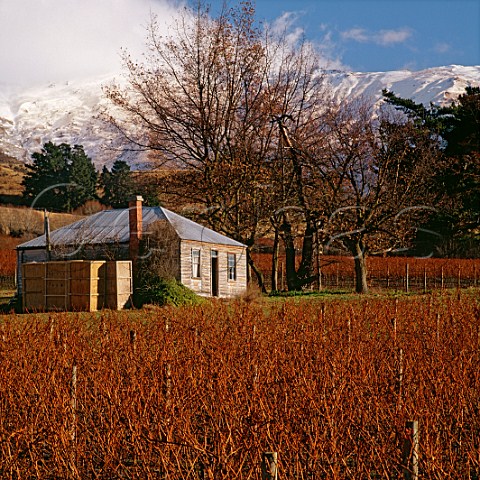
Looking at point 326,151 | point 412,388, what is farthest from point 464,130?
point 412,388

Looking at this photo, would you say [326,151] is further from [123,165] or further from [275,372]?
[123,165]

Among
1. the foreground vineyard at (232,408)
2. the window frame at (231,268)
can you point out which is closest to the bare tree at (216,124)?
the window frame at (231,268)

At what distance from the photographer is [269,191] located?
3306 centimetres

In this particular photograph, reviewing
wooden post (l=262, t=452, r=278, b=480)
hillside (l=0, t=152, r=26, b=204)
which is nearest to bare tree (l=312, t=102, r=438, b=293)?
wooden post (l=262, t=452, r=278, b=480)

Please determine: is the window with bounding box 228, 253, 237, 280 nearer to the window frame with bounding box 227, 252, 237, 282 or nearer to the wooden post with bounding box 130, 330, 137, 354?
the window frame with bounding box 227, 252, 237, 282

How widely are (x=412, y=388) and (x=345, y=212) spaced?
22090 millimetres

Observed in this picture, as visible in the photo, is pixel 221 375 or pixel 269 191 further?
pixel 269 191

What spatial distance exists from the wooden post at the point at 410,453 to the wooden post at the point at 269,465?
1.07 m

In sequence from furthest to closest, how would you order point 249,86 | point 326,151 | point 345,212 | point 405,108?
1. point 405,108
2. point 249,86
3. point 326,151
4. point 345,212

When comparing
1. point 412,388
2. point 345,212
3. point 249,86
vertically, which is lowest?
point 412,388

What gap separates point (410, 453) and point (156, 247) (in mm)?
23214

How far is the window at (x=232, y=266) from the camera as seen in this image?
103 feet

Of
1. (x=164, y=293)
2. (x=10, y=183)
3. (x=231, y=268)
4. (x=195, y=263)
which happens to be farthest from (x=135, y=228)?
(x=10, y=183)

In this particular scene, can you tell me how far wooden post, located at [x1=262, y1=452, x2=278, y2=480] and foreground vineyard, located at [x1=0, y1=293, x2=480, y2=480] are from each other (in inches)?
32.6
